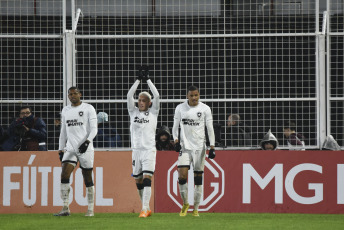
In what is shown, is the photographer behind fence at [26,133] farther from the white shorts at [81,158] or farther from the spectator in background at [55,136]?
the white shorts at [81,158]

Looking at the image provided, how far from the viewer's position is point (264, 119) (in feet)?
47.9

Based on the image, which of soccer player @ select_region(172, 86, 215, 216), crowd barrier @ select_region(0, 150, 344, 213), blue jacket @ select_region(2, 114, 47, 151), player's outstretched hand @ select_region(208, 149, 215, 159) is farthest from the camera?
crowd barrier @ select_region(0, 150, 344, 213)

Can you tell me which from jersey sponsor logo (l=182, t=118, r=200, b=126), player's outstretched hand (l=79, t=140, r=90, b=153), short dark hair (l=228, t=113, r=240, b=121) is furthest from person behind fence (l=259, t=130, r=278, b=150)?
player's outstretched hand (l=79, t=140, r=90, b=153)

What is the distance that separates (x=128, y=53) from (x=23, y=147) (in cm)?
255

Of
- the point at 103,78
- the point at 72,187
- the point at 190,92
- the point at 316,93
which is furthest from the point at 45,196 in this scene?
the point at 316,93

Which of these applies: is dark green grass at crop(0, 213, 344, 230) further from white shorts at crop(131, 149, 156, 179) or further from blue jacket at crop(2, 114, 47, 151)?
blue jacket at crop(2, 114, 47, 151)

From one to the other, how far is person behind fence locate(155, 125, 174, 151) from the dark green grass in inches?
52.5

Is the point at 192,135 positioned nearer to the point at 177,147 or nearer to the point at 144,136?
the point at 177,147

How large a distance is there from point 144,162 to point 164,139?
188 centimetres

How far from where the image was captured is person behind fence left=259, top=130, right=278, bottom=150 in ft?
48.0

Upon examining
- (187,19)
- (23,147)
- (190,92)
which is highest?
(187,19)

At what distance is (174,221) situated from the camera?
41.1ft

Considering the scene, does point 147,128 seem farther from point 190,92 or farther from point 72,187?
point 72,187

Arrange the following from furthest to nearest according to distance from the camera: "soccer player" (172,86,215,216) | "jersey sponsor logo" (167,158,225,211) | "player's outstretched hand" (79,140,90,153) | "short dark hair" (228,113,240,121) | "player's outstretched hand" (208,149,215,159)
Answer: "jersey sponsor logo" (167,158,225,211) → "short dark hair" (228,113,240,121) → "soccer player" (172,86,215,216) → "player's outstretched hand" (208,149,215,159) → "player's outstretched hand" (79,140,90,153)
